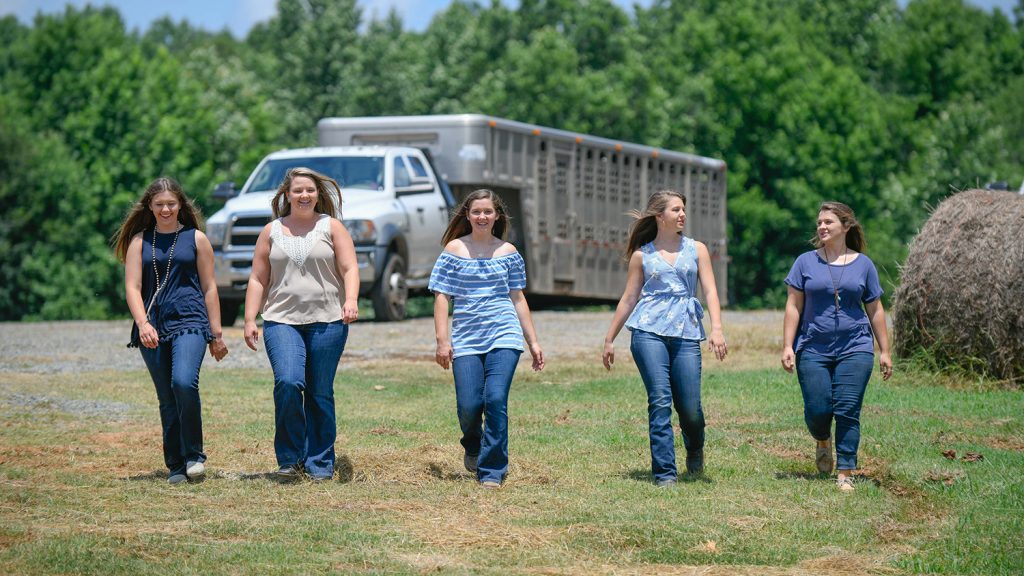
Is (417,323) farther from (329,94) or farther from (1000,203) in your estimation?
(329,94)

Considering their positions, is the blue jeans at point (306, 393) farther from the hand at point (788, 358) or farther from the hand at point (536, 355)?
the hand at point (788, 358)

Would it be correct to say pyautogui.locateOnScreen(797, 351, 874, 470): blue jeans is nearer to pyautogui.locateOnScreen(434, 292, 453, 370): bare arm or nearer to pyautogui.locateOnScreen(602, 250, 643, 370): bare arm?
pyautogui.locateOnScreen(602, 250, 643, 370): bare arm

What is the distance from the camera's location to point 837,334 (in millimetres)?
8836

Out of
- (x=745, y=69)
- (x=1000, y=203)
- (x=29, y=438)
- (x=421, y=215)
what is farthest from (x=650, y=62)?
(x=29, y=438)

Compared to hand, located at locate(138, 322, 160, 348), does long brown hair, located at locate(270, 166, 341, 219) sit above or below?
above

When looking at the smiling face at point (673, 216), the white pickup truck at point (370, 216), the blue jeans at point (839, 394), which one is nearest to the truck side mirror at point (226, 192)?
the white pickup truck at point (370, 216)

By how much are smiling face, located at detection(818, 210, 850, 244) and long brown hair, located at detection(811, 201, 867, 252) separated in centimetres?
2

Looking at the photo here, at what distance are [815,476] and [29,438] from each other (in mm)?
5200

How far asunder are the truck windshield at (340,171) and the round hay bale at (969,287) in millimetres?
9099

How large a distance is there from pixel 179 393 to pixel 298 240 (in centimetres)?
107

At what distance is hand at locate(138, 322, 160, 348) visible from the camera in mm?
8664

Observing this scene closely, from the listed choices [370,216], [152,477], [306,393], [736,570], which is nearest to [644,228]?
[306,393]

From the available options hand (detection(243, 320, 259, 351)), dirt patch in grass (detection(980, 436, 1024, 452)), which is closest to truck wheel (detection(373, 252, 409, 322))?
dirt patch in grass (detection(980, 436, 1024, 452))

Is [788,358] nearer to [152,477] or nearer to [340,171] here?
[152,477]
